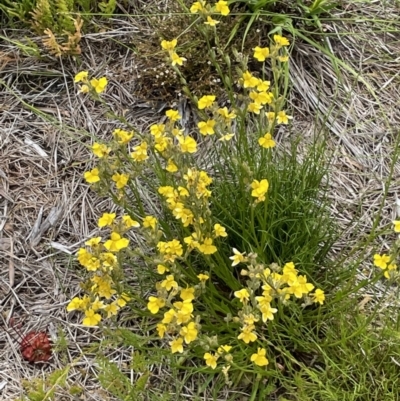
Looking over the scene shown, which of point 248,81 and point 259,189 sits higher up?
point 248,81

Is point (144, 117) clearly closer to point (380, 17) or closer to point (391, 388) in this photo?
point (380, 17)

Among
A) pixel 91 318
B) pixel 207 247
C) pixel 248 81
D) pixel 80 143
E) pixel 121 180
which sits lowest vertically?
pixel 80 143

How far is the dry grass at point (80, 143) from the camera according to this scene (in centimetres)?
212

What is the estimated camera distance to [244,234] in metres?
1.87

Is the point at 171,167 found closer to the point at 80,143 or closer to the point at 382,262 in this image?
the point at 382,262

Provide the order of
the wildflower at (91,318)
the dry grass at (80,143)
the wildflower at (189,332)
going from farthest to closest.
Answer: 1. the dry grass at (80,143)
2. the wildflower at (91,318)
3. the wildflower at (189,332)

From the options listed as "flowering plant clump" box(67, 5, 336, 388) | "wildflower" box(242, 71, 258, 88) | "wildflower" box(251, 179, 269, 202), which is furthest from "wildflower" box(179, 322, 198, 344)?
"wildflower" box(242, 71, 258, 88)

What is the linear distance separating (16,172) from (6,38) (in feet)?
1.77

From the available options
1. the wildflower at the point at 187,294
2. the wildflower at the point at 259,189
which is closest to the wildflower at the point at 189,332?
the wildflower at the point at 187,294

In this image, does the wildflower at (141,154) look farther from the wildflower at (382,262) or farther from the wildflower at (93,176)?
the wildflower at (382,262)

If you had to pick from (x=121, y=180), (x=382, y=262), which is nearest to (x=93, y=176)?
(x=121, y=180)

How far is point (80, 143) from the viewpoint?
240 centimetres

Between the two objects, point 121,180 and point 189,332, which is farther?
point 121,180

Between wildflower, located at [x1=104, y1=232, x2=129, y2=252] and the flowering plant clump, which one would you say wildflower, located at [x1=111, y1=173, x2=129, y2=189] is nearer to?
the flowering plant clump
